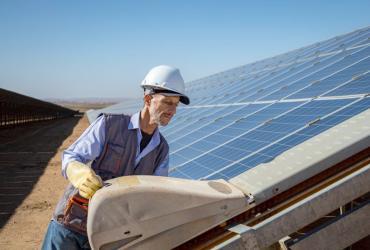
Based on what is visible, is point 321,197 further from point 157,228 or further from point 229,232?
point 157,228

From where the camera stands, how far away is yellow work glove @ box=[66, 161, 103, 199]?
2996 mm

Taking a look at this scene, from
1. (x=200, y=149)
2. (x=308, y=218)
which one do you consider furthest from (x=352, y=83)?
(x=308, y=218)

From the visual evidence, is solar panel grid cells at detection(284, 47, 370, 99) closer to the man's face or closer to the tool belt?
the man's face

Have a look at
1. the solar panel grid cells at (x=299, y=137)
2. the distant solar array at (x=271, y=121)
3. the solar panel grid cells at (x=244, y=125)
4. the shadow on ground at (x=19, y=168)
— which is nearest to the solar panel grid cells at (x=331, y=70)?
the distant solar array at (x=271, y=121)

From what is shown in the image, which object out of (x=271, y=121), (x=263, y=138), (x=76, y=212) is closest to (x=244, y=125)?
(x=271, y=121)

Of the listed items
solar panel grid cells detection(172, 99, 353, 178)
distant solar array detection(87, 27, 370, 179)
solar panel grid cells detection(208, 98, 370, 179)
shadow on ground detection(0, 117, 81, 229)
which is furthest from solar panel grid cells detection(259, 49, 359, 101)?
shadow on ground detection(0, 117, 81, 229)

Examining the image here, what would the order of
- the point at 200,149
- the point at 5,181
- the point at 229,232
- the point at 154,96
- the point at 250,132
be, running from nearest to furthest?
the point at 229,232, the point at 154,96, the point at 250,132, the point at 200,149, the point at 5,181

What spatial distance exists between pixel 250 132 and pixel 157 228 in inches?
147

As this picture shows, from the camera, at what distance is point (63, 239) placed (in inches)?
133

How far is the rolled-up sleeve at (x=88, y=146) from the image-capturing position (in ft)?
11.3

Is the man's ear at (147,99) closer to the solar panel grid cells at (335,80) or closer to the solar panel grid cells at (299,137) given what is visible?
the solar panel grid cells at (299,137)

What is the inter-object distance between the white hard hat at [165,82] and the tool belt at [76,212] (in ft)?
3.91

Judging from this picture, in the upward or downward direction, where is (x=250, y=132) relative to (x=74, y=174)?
downward

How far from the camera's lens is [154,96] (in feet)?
12.0
